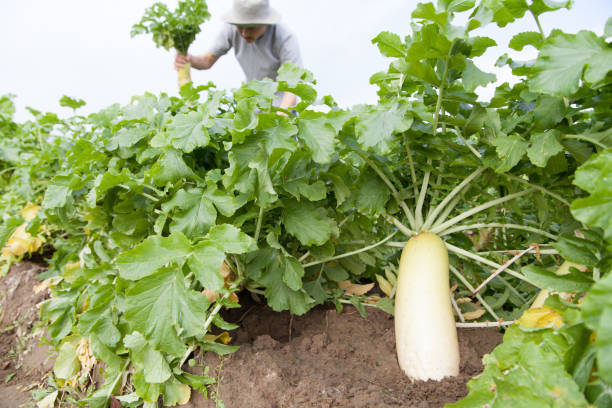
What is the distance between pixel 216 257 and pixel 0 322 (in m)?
2.58

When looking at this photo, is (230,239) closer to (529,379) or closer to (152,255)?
(152,255)

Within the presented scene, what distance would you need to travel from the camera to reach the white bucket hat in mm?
4406

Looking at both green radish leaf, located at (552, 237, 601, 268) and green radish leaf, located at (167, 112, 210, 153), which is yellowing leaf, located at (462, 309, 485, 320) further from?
green radish leaf, located at (167, 112, 210, 153)

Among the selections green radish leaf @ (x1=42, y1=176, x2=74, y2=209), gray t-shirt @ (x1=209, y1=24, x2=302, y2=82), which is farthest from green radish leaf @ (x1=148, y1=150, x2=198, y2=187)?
gray t-shirt @ (x1=209, y1=24, x2=302, y2=82)

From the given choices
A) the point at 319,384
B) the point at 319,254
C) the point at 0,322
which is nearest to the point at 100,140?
the point at 319,254

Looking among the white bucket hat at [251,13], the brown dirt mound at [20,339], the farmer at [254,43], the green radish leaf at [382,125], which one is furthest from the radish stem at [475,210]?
the white bucket hat at [251,13]

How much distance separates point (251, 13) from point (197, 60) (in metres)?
0.86

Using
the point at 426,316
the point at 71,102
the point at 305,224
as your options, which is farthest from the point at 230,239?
the point at 71,102

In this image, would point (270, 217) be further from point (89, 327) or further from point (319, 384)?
point (89, 327)

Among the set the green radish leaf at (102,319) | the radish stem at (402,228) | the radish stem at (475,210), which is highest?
the radish stem at (475,210)

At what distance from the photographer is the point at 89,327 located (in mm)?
1518

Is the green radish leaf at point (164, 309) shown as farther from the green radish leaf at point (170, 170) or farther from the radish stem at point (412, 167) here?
the radish stem at point (412, 167)

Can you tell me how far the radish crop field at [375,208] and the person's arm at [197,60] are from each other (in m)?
2.76

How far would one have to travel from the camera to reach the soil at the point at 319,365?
48.2 inches
